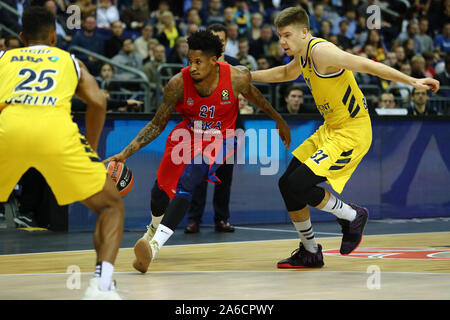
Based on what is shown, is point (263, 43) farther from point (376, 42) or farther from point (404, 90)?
point (404, 90)

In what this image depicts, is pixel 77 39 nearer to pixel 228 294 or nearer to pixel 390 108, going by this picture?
pixel 390 108

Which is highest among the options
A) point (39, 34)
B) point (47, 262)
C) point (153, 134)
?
point (39, 34)

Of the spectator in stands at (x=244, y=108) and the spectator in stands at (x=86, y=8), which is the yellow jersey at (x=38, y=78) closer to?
the spectator in stands at (x=244, y=108)

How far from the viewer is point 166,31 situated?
14305 millimetres

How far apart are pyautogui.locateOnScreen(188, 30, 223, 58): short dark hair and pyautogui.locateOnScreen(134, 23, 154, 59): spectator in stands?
23.0ft

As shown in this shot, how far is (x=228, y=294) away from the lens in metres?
5.34

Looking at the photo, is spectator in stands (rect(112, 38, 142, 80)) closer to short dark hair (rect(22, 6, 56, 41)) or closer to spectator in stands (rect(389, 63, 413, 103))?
spectator in stands (rect(389, 63, 413, 103))

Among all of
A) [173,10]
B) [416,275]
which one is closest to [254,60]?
[173,10]

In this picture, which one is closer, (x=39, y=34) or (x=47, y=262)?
(x=39, y=34)

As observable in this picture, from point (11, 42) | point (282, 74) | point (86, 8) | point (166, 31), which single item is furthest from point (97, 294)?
point (166, 31)

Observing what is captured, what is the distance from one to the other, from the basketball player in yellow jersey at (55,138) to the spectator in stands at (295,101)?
Result: 670cm

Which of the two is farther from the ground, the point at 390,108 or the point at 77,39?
the point at 77,39

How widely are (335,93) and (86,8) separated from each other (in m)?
7.98
